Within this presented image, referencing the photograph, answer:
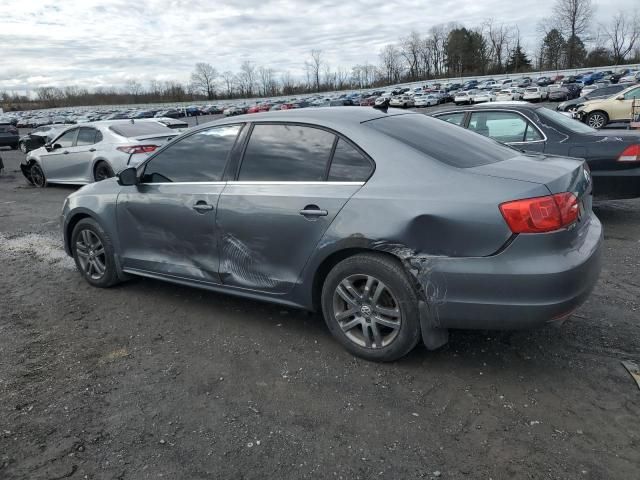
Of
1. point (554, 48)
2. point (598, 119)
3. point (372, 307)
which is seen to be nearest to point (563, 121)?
point (372, 307)

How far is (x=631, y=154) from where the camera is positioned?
6148 millimetres

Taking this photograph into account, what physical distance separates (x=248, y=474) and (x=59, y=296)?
3.45 metres

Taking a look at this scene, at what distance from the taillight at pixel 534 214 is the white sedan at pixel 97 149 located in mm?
8427

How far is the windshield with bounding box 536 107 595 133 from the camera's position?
6659 millimetres

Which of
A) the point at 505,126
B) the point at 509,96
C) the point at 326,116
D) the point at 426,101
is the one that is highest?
the point at 326,116

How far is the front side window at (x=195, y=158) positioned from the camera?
4.06m

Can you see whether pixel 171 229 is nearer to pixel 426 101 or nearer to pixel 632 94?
pixel 632 94

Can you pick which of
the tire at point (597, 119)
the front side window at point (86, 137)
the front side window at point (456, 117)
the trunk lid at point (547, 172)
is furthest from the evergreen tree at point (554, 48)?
the trunk lid at point (547, 172)

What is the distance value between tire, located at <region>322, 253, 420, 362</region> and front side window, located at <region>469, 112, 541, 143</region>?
13.6 ft

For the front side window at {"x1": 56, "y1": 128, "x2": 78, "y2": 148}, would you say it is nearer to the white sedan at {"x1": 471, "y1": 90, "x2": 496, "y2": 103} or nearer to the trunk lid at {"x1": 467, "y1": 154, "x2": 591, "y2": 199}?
the trunk lid at {"x1": 467, "y1": 154, "x2": 591, "y2": 199}

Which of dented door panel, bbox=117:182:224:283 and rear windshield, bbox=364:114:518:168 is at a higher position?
rear windshield, bbox=364:114:518:168

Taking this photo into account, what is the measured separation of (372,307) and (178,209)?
184cm

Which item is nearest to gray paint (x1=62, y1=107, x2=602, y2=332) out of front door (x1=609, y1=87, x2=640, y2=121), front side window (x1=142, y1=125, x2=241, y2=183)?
front side window (x1=142, y1=125, x2=241, y2=183)

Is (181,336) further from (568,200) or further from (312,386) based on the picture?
(568,200)
